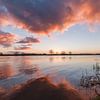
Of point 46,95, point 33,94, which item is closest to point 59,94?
point 46,95

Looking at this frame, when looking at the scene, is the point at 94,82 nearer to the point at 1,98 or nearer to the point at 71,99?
the point at 71,99

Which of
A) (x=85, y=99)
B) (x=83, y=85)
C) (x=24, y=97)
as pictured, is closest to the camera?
(x=85, y=99)

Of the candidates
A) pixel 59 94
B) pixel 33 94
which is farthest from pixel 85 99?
pixel 33 94

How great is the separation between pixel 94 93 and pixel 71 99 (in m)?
2.82

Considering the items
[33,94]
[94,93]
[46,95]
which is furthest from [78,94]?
[33,94]

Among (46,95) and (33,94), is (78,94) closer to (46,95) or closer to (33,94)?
(46,95)

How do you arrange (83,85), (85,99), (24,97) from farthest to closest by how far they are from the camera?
1. (83,85)
2. (24,97)
3. (85,99)

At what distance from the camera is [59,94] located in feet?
61.2

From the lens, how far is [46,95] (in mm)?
18266

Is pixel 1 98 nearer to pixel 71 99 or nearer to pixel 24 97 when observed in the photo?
pixel 24 97

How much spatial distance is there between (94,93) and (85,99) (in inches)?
84.7

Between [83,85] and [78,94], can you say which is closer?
[78,94]

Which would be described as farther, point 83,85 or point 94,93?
point 83,85

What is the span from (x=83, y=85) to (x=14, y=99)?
891 centimetres
